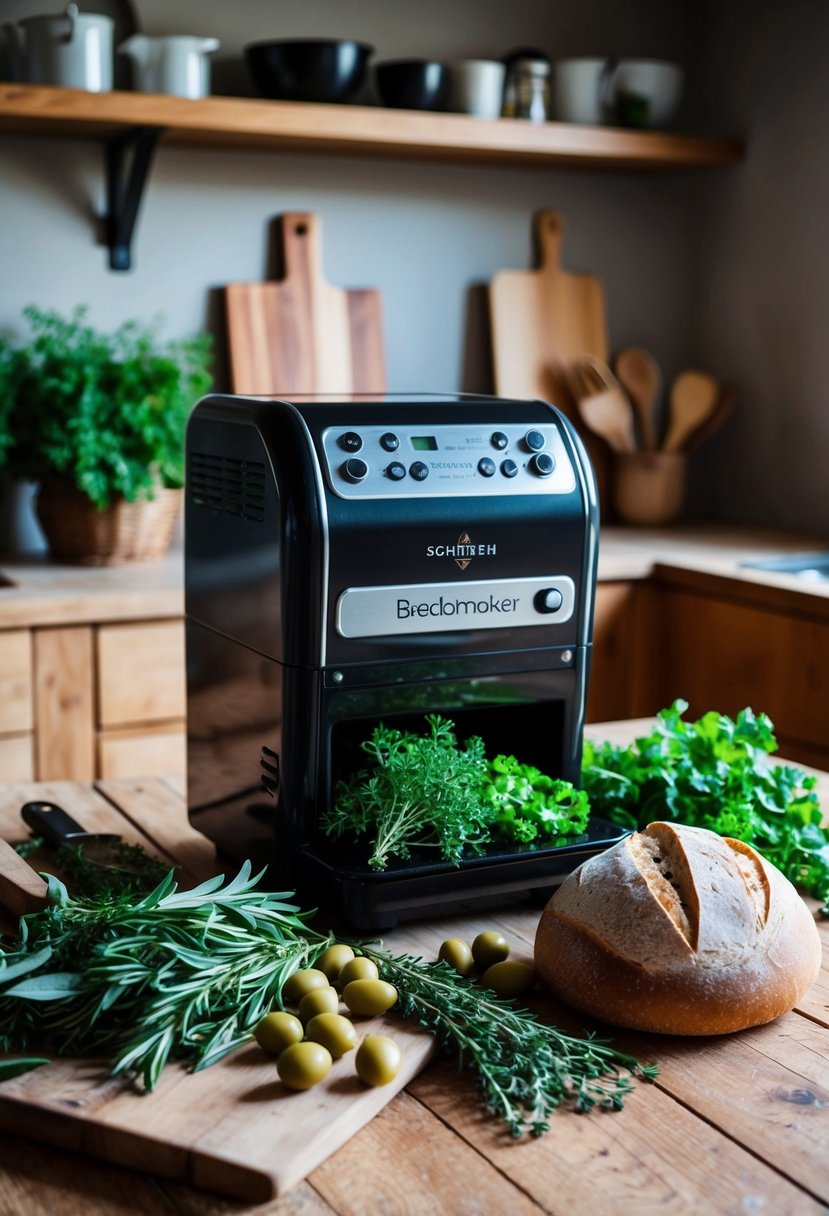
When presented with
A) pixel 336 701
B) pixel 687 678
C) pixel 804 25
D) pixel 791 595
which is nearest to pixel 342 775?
pixel 336 701

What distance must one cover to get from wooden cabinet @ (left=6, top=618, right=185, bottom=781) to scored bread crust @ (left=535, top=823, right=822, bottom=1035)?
4.53 feet

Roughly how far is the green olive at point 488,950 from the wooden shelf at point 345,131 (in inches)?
73.1

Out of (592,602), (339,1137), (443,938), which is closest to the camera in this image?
(339,1137)

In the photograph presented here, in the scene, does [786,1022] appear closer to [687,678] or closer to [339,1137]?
[339,1137]

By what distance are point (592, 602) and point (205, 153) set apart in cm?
193

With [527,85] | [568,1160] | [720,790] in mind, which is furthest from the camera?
[527,85]

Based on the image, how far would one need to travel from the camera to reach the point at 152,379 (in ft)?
7.95

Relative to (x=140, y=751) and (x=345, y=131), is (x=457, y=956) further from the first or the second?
(x=345, y=131)

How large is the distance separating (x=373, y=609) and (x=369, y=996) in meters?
0.32

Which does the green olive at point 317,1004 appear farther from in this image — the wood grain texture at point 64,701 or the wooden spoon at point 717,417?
the wooden spoon at point 717,417

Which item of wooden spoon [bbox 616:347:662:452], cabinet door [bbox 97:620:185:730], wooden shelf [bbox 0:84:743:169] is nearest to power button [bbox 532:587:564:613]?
cabinet door [bbox 97:620:185:730]

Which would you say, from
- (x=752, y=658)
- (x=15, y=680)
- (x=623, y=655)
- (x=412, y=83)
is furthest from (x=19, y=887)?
(x=412, y=83)

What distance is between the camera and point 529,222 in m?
3.15

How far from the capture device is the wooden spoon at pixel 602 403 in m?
3.10
